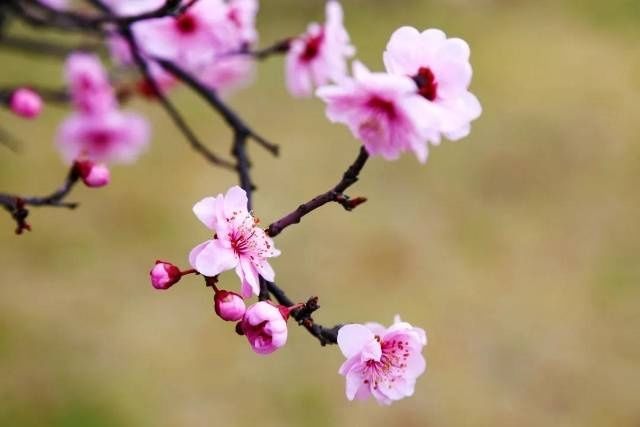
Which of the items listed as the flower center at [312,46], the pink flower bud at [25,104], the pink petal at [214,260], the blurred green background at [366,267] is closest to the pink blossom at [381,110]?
A: the pink petal at [214,260]

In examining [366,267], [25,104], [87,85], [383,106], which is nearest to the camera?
[383,106]

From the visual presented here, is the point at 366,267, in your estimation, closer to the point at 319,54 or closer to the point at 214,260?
the point at 319,54

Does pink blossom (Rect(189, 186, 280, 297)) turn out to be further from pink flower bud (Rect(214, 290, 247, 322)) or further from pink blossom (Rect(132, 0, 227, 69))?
pink blossom (Rect(132, 0, 227, 69))

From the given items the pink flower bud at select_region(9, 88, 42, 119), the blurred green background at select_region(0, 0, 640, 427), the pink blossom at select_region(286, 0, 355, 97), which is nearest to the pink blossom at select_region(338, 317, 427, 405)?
the pink blossom at select_region(286, 0, 355, 97)

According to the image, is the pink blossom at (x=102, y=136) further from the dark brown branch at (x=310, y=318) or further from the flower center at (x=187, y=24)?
the dark brown branch at (x=310, y=318)

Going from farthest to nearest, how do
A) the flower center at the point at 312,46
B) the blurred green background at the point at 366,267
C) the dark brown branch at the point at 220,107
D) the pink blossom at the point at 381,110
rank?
the blurred green background at the point at 366,267 → the flower center at the point at 312,46 → the dark brown branch at the point at 220,107 → the pink blossom at the point at 381,110

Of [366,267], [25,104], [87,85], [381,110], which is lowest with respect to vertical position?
[381,110]

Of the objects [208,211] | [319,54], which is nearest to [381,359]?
[208,211]
